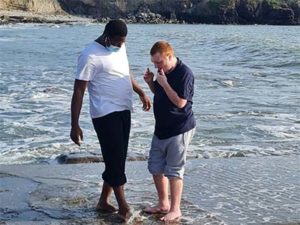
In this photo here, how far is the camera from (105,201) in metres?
6.15

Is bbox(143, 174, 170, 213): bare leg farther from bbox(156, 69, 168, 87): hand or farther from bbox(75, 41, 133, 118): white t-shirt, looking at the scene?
bbox(156, 69, 168, 87): hand

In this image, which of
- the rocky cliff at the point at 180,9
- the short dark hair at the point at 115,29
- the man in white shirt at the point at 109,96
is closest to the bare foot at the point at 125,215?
the man in white shirt at the point at 109,96

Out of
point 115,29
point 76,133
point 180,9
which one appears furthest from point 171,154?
point 180,9

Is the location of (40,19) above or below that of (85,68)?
below

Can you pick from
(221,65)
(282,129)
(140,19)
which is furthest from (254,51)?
(140,19)

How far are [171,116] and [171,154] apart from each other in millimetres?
322

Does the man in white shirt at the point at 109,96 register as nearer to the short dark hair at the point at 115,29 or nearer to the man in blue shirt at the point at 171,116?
the short dark hair at the point at 115,29

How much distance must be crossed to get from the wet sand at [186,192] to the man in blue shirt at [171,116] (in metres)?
0.39

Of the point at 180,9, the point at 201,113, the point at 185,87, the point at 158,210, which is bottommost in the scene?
the point at 180,9

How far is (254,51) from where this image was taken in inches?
1469

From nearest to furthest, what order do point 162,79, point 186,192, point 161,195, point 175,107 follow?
1. point 162,79
2. point 175,107
3. point 161,195
4. point 186,192

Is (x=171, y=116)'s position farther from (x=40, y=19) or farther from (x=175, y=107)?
(x=40, y=19)

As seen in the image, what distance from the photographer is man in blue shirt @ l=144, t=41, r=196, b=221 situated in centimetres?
575

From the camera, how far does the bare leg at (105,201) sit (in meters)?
6.12
